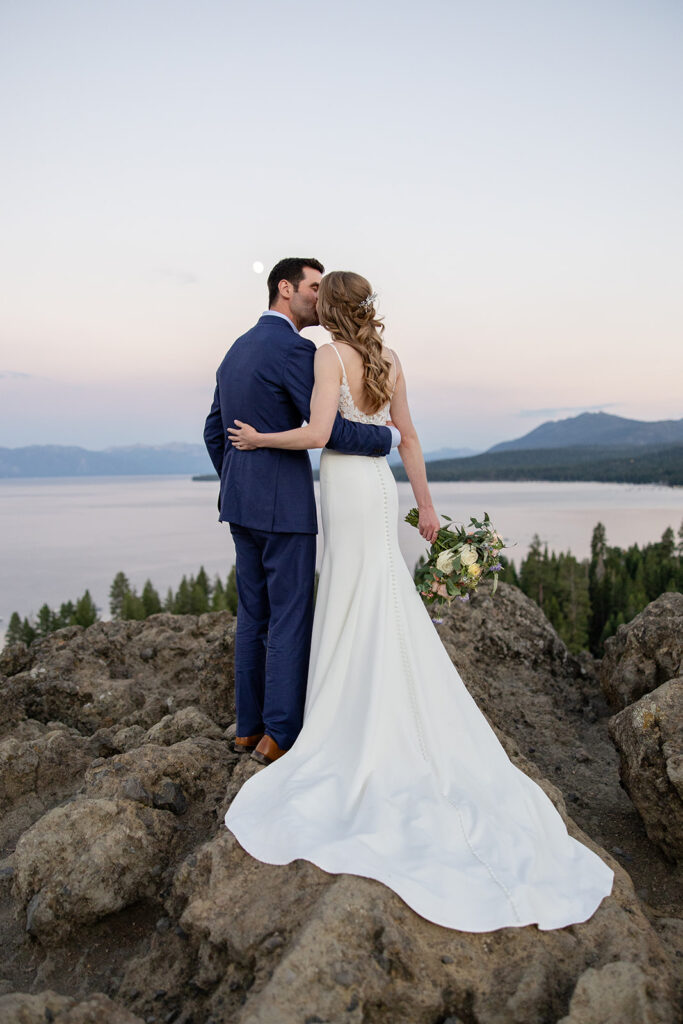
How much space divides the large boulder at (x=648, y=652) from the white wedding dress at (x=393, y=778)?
2.91m

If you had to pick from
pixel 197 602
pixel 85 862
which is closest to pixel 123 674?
pixel 85 862

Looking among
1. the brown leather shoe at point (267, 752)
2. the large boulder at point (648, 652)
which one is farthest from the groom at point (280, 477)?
the large boulder at point (648, 652)

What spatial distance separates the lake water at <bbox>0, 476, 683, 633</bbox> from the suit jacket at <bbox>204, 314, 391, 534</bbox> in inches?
755

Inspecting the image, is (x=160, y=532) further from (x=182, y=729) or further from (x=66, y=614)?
(x=182, y=729)

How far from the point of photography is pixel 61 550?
58906 millimetres

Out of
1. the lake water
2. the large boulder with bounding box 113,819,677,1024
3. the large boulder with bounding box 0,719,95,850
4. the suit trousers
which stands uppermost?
the suit trousers

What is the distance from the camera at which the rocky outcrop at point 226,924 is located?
2.63 metres

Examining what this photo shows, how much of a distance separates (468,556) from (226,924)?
245 centimetres

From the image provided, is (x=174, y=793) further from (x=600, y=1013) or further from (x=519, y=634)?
(x=519, y=634)

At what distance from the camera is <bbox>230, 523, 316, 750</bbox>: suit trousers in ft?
14.5

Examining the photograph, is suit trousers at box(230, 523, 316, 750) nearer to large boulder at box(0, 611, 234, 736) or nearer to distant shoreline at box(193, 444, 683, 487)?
large boulder at box(0, 611, 234, 736)

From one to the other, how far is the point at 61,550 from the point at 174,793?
59261 mm

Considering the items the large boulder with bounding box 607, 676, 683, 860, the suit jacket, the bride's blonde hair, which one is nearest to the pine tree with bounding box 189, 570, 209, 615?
the suit jacket

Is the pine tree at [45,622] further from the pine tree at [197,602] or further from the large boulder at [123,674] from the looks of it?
the large boulder at [123,674]
